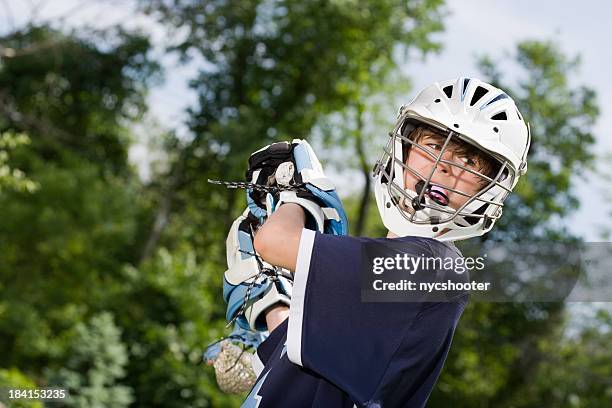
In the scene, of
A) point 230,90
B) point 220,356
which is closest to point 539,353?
point 230,90

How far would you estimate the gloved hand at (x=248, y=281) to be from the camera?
2016 millimetres

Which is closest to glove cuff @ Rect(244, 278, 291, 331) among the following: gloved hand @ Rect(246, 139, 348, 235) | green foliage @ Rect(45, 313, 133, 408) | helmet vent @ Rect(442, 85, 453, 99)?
gloved hand @ Rect(246, 139, 348, 235)

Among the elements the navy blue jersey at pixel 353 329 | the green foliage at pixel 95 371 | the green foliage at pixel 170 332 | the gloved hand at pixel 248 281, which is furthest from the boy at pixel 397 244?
the green foliage at pixel 170 332

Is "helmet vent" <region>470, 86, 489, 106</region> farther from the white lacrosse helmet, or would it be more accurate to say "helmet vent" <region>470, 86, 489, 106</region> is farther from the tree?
the tree

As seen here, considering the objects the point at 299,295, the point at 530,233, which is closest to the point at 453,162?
the point at 299,295

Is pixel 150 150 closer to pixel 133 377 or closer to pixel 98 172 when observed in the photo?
pixel 98 172

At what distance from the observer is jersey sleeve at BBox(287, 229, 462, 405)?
148cm

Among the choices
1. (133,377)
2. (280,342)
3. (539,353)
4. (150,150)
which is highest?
(150,150)

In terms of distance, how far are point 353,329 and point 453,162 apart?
1.28 feet

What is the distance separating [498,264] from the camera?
1.83 metres

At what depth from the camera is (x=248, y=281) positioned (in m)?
2.04

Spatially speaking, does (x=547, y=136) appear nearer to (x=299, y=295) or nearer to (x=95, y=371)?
(x=95, y=371)

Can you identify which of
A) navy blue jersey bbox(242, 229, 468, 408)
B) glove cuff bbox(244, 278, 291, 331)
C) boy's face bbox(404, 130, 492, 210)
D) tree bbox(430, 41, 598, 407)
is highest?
tree bbox(430, 41, 598, 407)

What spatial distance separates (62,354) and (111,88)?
7.05 meters
